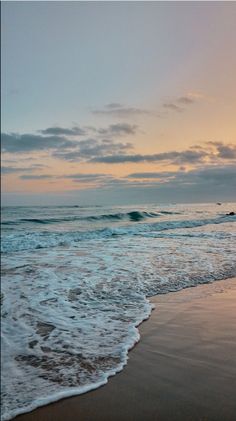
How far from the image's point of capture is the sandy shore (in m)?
3.20

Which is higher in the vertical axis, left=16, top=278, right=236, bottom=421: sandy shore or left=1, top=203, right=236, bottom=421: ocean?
left=1, top=203, right=236, bottom=421: ocean

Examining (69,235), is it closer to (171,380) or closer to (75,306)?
(75,306)

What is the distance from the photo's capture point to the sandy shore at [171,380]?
3.20 meters

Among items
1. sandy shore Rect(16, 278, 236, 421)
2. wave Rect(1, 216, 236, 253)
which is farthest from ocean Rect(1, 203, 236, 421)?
wave Rect(1, 216, 236, 253)

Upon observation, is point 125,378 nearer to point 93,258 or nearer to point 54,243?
point 93,258

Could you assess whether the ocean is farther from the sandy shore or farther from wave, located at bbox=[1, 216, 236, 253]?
wave, located at bbox=[1, 216, 236, 253]

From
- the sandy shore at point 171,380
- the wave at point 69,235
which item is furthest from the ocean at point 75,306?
the wave at point 69,235

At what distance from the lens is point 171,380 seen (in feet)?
12.5

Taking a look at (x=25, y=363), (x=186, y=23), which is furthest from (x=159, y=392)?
(x=186, y=23)

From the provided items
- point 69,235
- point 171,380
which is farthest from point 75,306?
point 69,235

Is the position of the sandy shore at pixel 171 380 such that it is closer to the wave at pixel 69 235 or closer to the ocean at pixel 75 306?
the ocean at pixel 75 306

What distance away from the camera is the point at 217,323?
18.6 ft

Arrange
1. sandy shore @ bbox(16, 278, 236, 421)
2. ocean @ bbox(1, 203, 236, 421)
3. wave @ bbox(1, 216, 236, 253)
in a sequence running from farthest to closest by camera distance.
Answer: wave @ bbox(1, 216, 236, 253), sandy shore @ bbox(16, 278, 236, 421), ocean @ bbox(1, 203, 236, 421)

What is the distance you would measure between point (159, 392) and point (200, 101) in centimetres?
780
